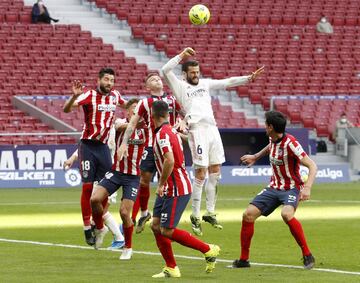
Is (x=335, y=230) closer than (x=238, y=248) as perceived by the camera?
No

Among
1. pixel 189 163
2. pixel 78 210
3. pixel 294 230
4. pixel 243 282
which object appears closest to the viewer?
pixel 243 282

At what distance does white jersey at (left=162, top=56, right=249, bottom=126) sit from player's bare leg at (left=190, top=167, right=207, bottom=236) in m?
0.82

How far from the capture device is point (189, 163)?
36.4 m

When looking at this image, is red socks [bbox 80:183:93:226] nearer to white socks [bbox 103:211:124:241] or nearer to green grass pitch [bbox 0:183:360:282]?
white socks [bbox 103:211:124:241]

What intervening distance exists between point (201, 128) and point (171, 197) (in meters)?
6.15

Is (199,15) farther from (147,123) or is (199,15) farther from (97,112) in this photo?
(97,112)

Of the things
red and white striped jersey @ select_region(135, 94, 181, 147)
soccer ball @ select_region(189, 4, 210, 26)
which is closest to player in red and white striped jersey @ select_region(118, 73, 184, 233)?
red and white striped jersey @ select_region(135, 94, 181, 147)

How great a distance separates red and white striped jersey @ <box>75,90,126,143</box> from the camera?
16.5m

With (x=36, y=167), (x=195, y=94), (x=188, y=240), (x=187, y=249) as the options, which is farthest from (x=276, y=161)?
(x=36, y=167)

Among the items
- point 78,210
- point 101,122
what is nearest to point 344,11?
point 78,210

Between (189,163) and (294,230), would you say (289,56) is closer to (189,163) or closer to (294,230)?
(189,163)

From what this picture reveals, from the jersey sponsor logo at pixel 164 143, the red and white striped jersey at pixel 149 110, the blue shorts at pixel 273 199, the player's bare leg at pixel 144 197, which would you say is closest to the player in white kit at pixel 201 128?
the red and white striped jersey at pixel 149 110

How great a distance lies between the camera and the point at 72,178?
3412 cm

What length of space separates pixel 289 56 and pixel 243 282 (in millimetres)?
34371
